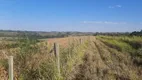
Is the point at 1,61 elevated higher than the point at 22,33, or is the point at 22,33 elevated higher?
the point at 22,33

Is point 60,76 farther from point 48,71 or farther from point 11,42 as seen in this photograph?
point 11,42

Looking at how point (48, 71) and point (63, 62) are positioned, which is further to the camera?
point (63, 62)

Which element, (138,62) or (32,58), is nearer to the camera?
(32,58)

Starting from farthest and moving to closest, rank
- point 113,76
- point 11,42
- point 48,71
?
1. point 113,76
2. point 11,42
3. point 48,71

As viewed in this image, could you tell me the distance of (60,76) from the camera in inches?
414

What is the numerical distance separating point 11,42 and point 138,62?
15343 mm

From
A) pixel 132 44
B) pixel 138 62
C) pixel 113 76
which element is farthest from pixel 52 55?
pixel 132 44

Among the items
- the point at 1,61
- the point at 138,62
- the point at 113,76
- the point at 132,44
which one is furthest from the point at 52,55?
the point at 132,44

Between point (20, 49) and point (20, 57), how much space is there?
34cm

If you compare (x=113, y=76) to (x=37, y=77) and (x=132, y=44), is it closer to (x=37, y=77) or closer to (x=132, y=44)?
(x=37, y=77)

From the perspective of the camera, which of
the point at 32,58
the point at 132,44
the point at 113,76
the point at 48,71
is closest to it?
the point at 48,71

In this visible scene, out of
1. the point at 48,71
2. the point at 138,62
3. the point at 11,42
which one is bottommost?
the point at 138,62

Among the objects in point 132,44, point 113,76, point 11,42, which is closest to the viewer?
point 11,42

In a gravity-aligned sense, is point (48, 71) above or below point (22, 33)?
below
